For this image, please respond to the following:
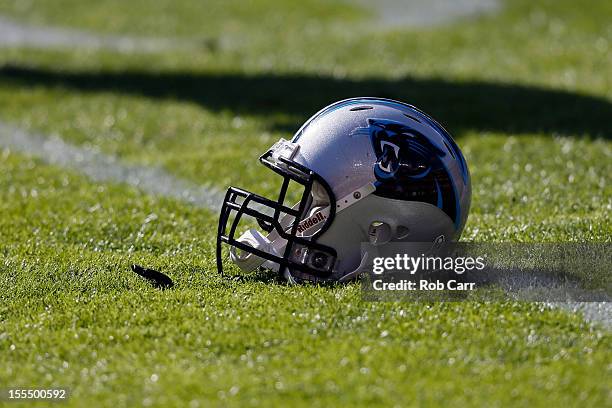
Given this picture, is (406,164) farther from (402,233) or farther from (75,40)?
(75,40)

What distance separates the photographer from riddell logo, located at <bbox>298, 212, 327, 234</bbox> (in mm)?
5902

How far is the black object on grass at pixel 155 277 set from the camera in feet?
19.5

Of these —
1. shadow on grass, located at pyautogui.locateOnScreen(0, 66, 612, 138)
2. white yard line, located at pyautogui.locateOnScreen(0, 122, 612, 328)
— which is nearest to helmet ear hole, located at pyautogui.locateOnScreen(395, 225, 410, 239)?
white yard line, located at pyautogui.locateOnScreen(0, 122, 612, 328)

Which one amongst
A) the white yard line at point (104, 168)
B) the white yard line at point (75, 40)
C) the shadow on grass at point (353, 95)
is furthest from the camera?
the white yard line at point (75, 40)

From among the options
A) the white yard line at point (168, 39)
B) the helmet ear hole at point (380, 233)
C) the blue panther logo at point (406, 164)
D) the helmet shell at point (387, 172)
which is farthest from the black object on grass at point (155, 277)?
the white yard line at point (168, 39)

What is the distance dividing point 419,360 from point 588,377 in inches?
29.0

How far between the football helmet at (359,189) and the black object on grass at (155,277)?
408 millimetres

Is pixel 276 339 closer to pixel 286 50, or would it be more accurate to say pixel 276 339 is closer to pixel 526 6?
pixel 286 50

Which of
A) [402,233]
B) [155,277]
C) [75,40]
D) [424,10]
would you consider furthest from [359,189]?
[424,10]

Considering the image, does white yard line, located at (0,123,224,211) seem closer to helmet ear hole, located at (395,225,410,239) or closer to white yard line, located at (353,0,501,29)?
helmet ear hole, located at (395,225,410,239)

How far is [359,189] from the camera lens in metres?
5.74

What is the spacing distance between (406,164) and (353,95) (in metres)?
6.17

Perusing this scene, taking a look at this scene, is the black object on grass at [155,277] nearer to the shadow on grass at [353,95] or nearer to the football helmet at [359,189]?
the football helmet at [359,189]

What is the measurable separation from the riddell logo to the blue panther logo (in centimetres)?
36
